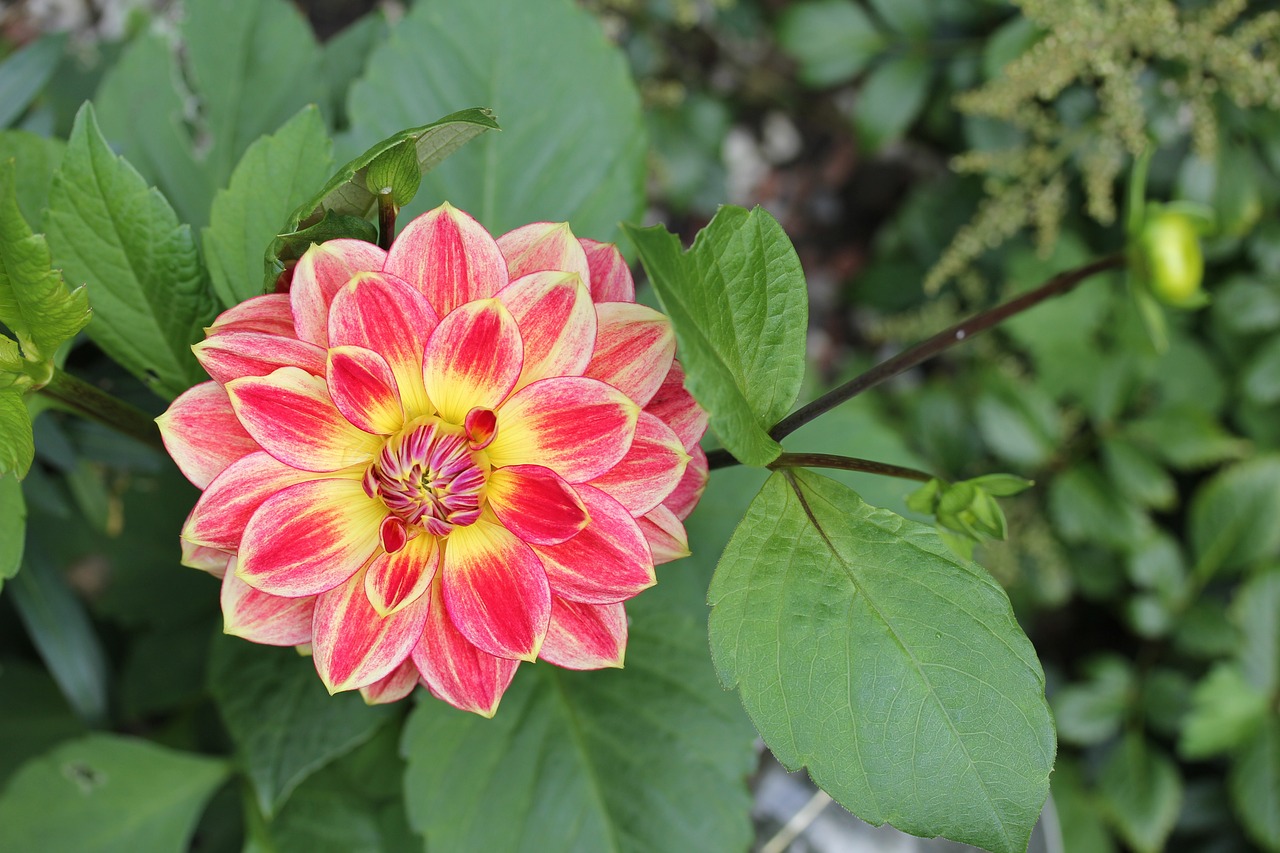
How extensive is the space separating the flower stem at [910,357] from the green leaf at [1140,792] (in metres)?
1.02

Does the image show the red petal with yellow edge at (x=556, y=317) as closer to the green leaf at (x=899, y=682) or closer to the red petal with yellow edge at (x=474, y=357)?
the red petal with yellow edge at (x=474, y=357)

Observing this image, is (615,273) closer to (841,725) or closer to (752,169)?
(841,725)

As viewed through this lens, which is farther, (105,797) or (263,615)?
(105,797)

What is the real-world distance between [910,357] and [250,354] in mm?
379

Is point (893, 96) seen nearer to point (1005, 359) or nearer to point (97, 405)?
point (1005, 359)

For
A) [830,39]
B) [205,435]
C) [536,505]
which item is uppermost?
[205,435]

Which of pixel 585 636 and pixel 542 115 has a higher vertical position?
pixel 542 115

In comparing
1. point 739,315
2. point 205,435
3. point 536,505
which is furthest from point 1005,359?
point 205,435

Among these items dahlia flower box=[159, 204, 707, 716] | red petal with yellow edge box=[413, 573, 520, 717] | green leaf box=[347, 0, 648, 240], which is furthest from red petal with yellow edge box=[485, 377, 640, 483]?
green leaf box=[347, 0, 648, 240]

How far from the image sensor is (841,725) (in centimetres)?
51

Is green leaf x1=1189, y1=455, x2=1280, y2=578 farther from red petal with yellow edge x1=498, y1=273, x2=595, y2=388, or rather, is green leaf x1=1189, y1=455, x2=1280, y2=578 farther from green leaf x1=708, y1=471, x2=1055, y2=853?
red petal with yellow edge x1=498, y1=273, x2=595, y2=388

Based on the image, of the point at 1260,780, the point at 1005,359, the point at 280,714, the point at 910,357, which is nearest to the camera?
the point at 910,357

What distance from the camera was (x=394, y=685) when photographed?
524 millimetres

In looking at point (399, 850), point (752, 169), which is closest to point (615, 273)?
point (399, 850)
